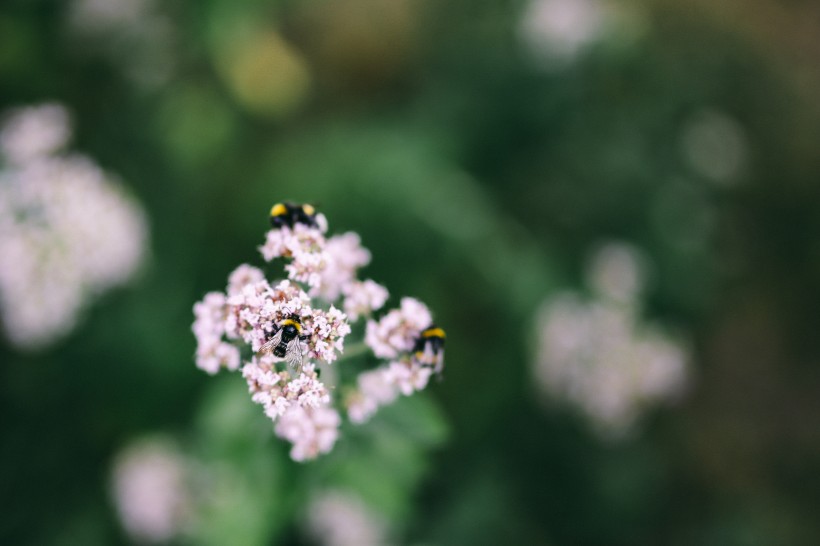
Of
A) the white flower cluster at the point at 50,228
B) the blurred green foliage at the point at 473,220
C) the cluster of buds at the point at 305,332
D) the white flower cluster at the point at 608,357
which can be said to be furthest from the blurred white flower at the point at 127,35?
the cluster of buds at the point at 305,332

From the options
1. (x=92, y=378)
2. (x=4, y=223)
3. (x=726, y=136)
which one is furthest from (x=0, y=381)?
(x=726, y=136)

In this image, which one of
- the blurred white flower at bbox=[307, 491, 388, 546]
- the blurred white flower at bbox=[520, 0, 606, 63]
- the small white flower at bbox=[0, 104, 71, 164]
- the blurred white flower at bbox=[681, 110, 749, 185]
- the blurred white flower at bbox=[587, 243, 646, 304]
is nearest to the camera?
the small white flower at bbox=[0, 104, 71, 164]

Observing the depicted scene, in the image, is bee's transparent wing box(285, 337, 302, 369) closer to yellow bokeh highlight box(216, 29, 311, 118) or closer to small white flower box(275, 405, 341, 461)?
small white flower box(275, 405, 341, 461)

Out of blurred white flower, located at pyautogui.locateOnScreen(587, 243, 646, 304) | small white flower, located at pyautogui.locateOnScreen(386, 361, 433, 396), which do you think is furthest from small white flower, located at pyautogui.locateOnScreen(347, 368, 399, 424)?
blurred white flower, located at pyautogui.locateOnScreen(587, 243, 646, 304)

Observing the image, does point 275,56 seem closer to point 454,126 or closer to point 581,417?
point 454,126

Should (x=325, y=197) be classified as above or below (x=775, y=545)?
above

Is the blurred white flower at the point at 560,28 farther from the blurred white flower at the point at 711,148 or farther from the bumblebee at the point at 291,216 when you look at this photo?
the bumblebee at the point at 291,216
